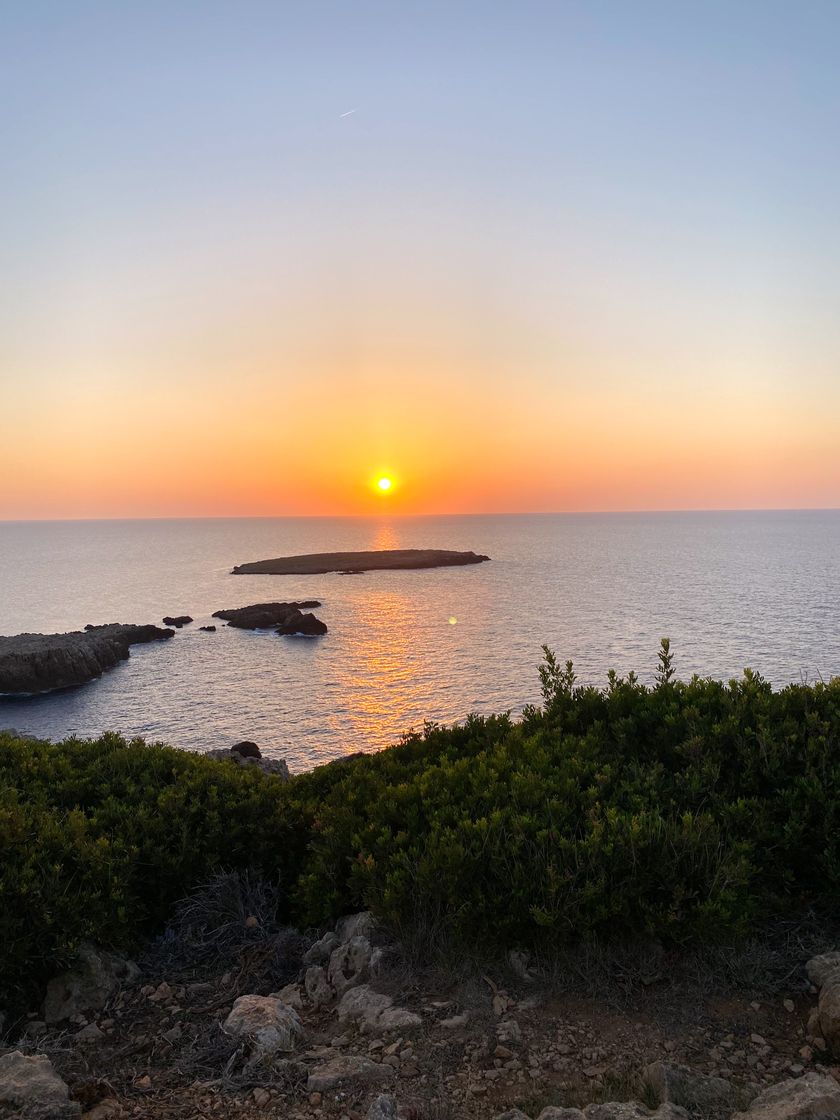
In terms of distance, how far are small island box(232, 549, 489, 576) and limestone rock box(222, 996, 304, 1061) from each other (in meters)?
132

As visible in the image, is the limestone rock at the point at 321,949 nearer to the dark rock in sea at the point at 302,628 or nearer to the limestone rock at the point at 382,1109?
the limestone rock at the point at 382,1109

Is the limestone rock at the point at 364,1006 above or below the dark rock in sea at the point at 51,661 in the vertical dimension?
above

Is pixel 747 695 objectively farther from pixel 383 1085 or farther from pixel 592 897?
pixel 383 1085

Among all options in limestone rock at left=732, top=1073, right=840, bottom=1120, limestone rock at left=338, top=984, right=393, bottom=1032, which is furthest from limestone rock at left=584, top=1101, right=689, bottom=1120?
limestone rock at left=338, top=984, right=393, bottom=1032

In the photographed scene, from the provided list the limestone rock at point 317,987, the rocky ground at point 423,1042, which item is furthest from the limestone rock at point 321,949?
the limestone rock at point 317,987

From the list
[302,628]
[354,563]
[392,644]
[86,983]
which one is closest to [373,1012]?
[86,983]

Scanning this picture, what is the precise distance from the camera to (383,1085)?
464 cm

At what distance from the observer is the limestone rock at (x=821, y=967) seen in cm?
541

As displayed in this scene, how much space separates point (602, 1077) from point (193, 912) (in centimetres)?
438

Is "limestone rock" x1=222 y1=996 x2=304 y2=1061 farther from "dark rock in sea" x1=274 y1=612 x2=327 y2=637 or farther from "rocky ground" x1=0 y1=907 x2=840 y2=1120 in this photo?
"dark rock in sea" x1=274 y1=612 x2=327 y2=637

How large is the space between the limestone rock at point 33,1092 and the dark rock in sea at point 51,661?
181 ft

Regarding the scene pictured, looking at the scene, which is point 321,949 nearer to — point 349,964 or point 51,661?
point 349,964

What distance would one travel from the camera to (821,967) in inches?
217

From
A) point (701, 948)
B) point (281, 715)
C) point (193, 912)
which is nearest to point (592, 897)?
point (701, 948)
